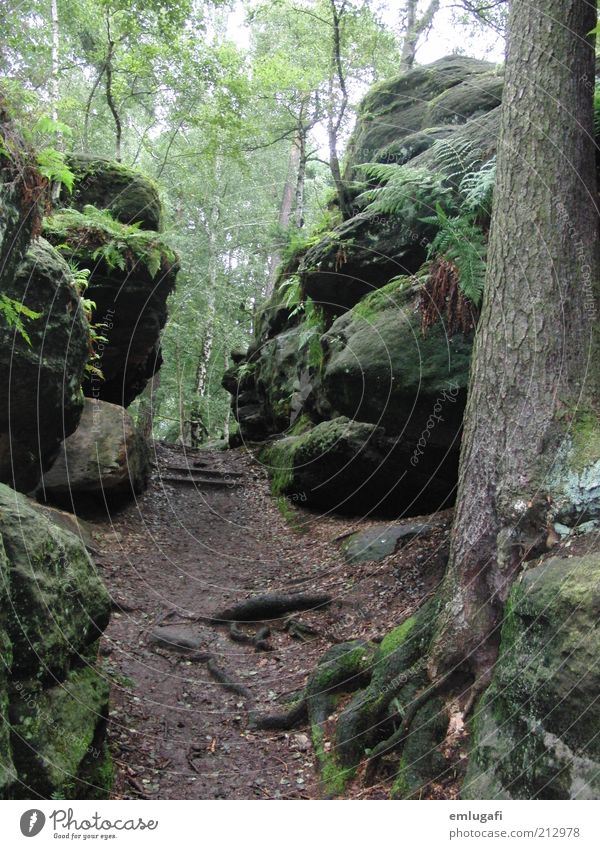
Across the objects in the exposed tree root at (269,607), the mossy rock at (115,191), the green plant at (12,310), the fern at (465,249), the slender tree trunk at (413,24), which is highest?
the slender tree trunk at (413,24)

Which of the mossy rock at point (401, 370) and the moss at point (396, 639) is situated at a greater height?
the mossy rock at point (401, 370)

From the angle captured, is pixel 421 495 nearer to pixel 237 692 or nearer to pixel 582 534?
pixel 237 692

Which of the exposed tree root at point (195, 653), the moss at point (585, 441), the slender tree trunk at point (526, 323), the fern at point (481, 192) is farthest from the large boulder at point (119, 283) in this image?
the moss at point (585, 441)

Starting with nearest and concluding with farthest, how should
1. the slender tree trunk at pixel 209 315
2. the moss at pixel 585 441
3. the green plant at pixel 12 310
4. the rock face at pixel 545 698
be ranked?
the rock face at pixel 545 698
the moss at pixel 585 441
the green plant at pixel 12 310
the slender tree trunk at pixel 209 315

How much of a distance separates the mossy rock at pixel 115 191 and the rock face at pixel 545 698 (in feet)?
41.8

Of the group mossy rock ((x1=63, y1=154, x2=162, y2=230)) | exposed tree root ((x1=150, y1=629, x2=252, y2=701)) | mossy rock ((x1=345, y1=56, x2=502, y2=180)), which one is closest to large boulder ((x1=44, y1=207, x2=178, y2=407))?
mossy rock ((x1=63, y1=154, x2=162, y2=230))

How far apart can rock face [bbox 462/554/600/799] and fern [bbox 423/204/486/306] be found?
3.44 meters

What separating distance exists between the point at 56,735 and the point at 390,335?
633cm

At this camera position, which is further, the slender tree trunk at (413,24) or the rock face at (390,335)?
the slender tree trunk at (413,24)

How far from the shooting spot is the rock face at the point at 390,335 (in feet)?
26.3

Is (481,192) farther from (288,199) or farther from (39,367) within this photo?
(288,199)

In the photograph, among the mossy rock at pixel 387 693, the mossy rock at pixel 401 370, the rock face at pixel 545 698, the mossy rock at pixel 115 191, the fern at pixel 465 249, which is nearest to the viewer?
the rock face at pixel 545 698

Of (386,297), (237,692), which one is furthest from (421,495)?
(237,692)

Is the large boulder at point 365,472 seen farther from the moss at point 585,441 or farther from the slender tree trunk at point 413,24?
the slender tree trunk at point 413,24
